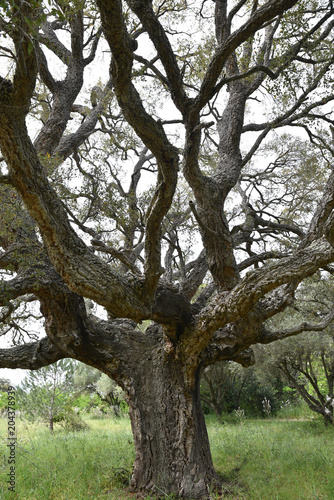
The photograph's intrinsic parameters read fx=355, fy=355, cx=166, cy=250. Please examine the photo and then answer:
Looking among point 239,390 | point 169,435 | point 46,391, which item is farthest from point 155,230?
point 239,390

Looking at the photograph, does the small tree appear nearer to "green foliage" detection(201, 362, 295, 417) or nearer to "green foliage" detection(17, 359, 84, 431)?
"green foliage" detection(17, 359, 84, 431)

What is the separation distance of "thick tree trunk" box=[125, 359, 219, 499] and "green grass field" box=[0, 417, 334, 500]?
0.40m

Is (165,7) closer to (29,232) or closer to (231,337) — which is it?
(29,232)

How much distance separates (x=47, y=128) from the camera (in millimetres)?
7141

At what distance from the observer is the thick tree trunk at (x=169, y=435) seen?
5211mm

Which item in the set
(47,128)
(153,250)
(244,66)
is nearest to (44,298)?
(153,250)

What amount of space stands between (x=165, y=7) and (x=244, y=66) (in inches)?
104

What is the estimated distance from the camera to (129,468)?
607 cm

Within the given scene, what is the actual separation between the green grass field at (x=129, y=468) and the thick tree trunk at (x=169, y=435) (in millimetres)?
400

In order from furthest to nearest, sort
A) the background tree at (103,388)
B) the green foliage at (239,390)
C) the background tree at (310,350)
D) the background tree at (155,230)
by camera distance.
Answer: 1. the background tree at (103,388)
2. the green foliage at (239,390)
3. the background tree at (310,350)
4. the background tree at (155,230)

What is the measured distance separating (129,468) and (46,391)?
19.8 feet

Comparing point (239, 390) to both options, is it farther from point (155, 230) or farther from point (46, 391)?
point (155, 230)

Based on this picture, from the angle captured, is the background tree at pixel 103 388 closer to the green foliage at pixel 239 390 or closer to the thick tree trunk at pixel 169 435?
the green foliage at pixel 239 390

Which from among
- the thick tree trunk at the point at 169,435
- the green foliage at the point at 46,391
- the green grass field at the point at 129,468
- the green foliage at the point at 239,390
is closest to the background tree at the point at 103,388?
the green foliage at the point at 239,390
